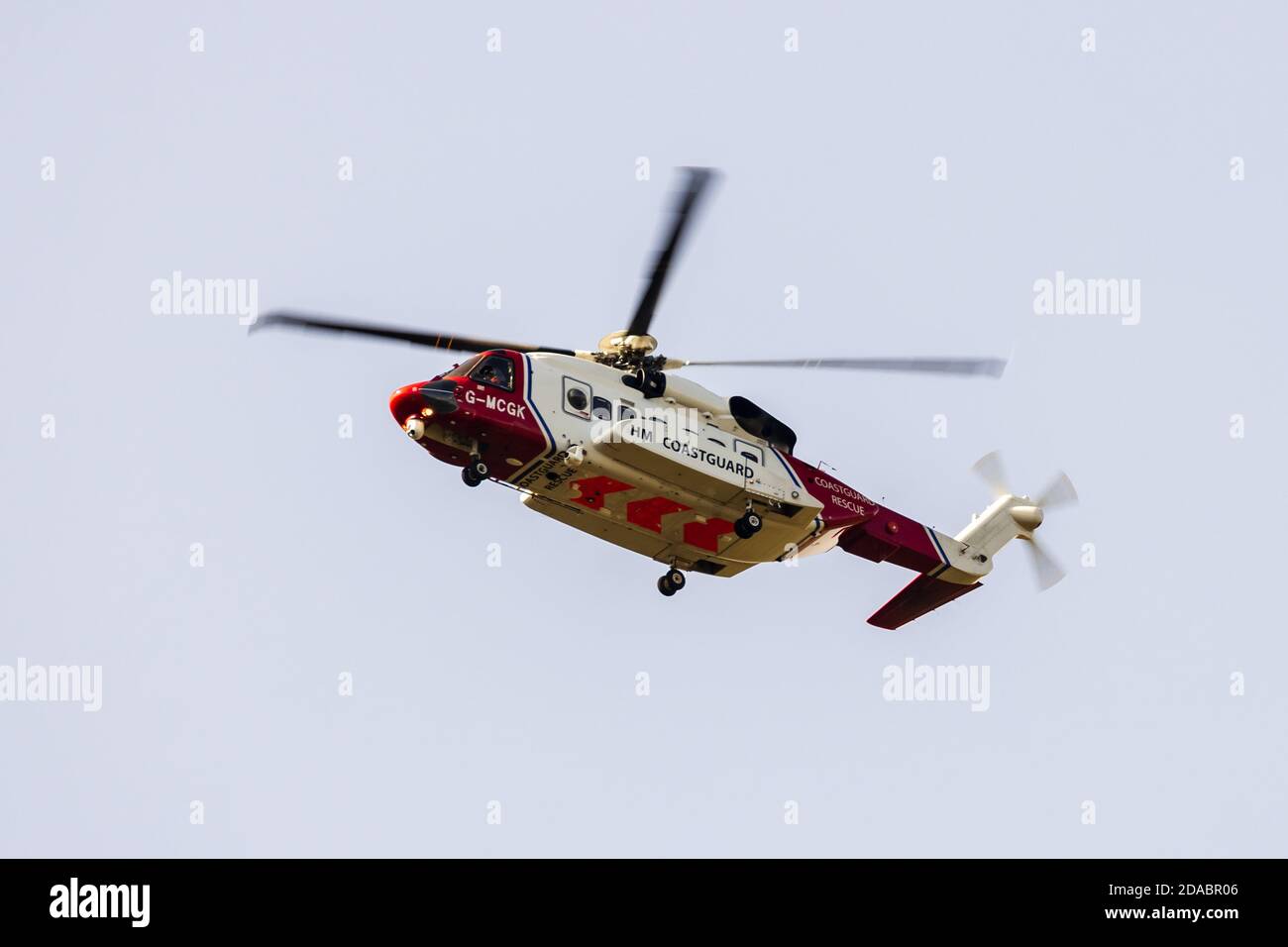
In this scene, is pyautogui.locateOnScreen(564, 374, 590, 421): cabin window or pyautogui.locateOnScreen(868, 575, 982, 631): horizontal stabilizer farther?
pyautogui.locateOnScreen(868, 575, 982, 631): horizontal stabilizer

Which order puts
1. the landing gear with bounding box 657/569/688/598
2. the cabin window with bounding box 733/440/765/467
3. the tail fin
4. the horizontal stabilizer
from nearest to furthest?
the cabin window with bounding box 733/440/765/467 → the landing gear with bounding box 657/569/688/598 → the tail fin → the horizontal stabilizer

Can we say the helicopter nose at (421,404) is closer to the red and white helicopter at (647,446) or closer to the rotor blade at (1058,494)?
the red and white helicopter at (647,446)

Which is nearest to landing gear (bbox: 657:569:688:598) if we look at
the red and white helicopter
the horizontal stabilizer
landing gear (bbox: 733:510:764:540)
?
the red and white helicopter

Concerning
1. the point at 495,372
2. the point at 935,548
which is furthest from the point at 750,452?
the point at 935,548

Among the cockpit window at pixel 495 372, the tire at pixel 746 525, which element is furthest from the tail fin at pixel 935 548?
the cockpit window at pixel 495 372

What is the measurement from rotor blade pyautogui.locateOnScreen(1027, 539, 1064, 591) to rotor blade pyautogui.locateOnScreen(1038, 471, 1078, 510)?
75cm

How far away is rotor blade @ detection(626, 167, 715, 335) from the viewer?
26562 millimetres

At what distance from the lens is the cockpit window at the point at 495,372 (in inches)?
1132

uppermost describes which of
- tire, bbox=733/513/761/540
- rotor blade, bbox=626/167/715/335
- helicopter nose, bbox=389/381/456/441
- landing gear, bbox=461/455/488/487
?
rotor blade, bbox=626/167/715/335

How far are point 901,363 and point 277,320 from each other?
32.0 feet

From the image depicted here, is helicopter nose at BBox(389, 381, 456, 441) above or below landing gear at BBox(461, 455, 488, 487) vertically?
above

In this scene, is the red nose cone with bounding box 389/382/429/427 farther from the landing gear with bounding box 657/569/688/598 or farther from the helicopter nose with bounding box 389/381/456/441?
the landing gear with bounding box 657/569/688/598

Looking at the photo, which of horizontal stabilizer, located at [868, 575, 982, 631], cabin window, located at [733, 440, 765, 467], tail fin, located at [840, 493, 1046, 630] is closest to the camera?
cabin window, located at [733, 440, 765, 467]

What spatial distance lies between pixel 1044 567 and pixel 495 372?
39.0 feet
